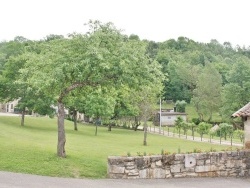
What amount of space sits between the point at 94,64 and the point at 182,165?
6.82 meters

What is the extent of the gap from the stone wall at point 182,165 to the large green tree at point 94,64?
3.74 metres

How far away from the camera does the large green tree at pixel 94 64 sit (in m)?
19.8

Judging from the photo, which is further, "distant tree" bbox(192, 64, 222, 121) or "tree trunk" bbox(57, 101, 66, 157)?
"distant tree" bbox(192, 64, 222, 121)

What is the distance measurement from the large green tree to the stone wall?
3.74 meters

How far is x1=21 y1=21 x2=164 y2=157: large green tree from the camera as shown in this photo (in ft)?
64.8

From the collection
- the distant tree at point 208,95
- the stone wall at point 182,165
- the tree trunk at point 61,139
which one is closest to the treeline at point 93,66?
the tree trunk at point 61,139

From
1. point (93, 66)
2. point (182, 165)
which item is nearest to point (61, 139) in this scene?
point (93, 66)

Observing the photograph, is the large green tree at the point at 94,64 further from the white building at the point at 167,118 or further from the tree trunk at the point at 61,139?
the white building at the point at 167,118

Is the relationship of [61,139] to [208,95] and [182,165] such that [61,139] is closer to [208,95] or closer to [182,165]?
[182,165]

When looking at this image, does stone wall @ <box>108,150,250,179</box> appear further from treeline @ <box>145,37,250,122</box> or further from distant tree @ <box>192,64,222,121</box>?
distant tree @ <box>192,64,222,121</box>

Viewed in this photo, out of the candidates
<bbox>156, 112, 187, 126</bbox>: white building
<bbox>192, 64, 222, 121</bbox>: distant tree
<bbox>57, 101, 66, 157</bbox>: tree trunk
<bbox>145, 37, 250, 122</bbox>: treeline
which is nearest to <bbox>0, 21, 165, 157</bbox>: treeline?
<bbox>57, 101, 66, 157</bbox>: tree trunk

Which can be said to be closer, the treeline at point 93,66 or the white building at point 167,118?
the treeline at point 93,66

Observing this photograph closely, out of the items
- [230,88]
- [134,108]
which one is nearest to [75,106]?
[134,108]

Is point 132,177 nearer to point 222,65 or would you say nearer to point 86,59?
point 86,59
